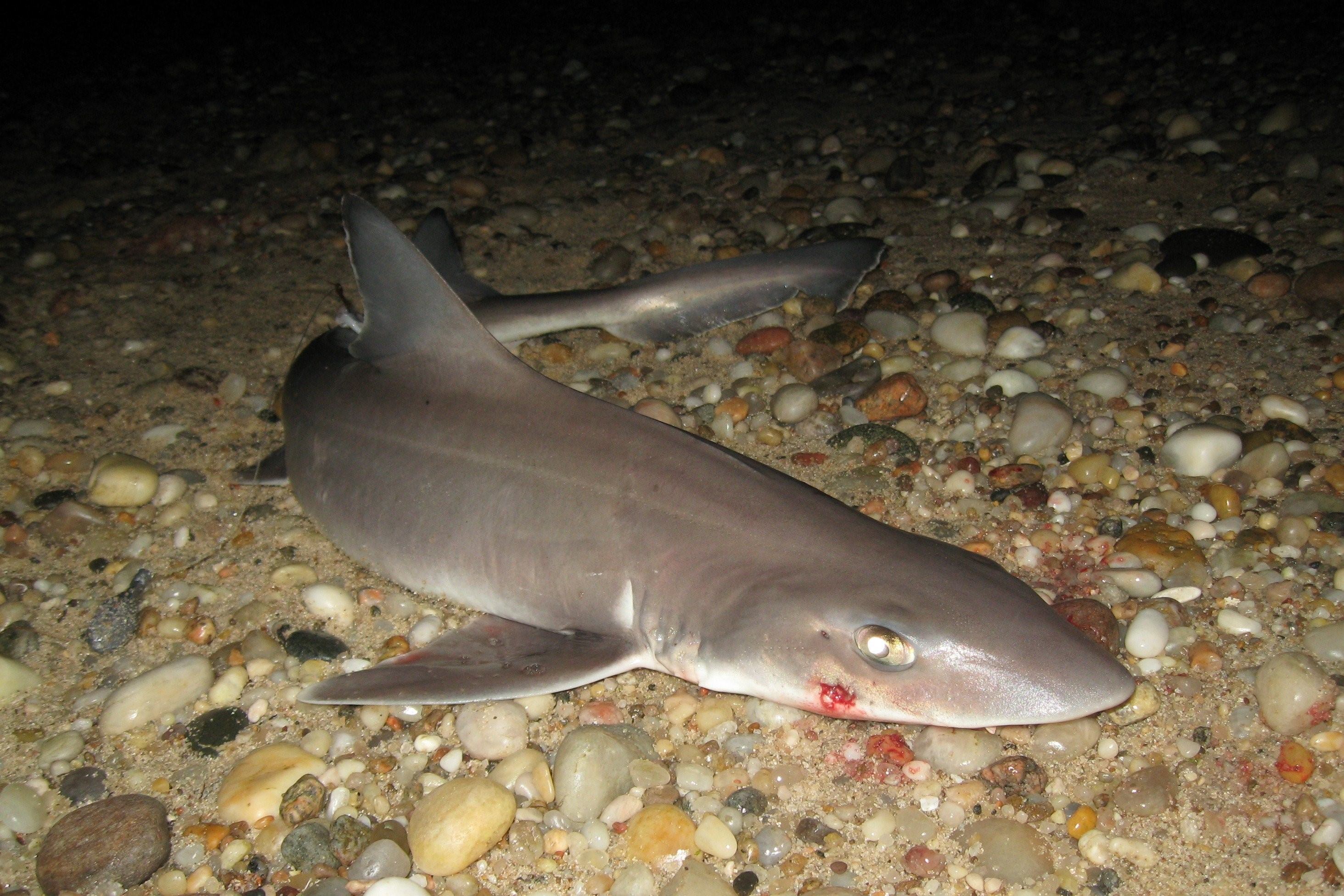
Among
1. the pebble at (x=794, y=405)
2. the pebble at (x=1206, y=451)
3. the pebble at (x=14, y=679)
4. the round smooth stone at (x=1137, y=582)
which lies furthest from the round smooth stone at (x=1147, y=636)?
the pebble at (x=14, y=679)

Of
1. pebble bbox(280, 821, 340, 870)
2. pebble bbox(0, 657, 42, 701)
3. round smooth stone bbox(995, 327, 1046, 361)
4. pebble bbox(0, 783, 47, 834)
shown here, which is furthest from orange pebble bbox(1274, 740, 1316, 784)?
pebble bbox(0, 657, 42, 701)

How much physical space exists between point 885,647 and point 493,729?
1.21 m

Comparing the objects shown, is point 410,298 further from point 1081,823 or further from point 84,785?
point 1081,823

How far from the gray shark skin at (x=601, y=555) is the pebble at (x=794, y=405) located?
1.25 meters

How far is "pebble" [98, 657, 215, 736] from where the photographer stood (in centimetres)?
288

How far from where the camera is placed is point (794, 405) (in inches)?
155

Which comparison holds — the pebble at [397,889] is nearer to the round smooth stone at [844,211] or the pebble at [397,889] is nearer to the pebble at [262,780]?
the pebble at [262,780]

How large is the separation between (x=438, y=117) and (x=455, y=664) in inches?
256

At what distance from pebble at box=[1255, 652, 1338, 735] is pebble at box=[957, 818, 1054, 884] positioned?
789 mm

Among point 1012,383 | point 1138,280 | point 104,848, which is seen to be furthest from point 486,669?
point 1138,280

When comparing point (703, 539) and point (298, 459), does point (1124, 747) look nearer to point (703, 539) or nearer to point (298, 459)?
point (703, 539)

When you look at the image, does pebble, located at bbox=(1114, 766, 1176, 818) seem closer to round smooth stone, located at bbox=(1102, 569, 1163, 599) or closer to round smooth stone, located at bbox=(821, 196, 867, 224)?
round smooth stone, located at bbox=(1102, 569, 1163, 599)

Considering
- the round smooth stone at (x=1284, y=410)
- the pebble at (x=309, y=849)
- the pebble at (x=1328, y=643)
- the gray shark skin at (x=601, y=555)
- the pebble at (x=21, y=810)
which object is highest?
the gray shark skin at (x=601, y=555)

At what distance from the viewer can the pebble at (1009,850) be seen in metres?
2.27
